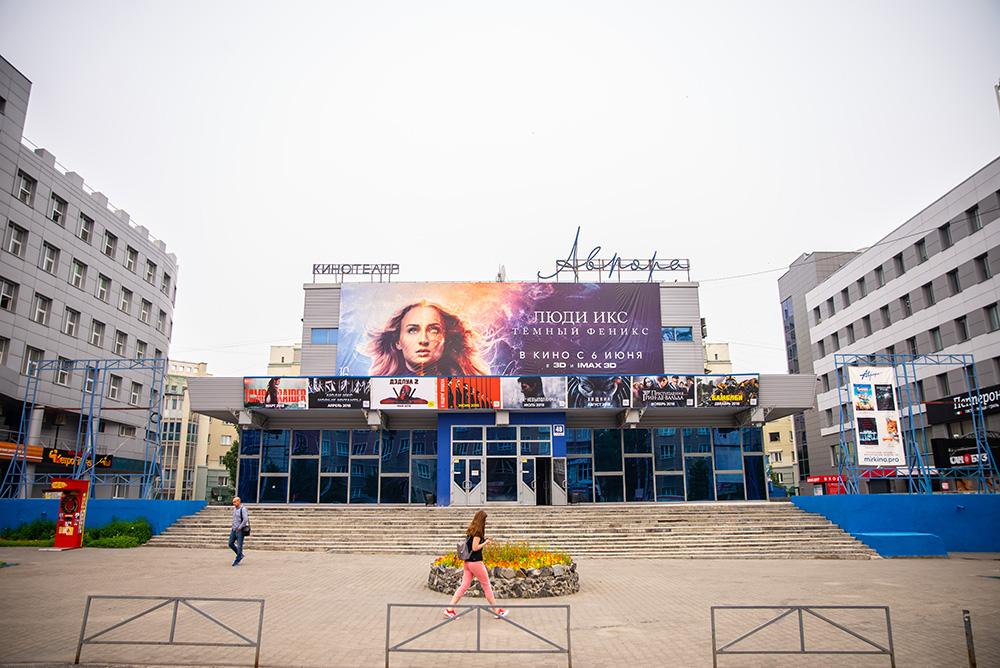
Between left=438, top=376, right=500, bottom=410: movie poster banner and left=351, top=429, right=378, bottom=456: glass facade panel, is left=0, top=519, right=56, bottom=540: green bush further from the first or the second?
left=438, top=376, right=500, bottom=410: movie poster banner

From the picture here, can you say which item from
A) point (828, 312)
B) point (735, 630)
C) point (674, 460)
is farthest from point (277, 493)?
point (828, 312)

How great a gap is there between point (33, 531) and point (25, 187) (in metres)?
20.1

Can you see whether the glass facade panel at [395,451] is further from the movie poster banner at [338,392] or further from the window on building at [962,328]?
the window on building at [962,328]

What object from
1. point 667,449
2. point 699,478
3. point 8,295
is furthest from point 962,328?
point 8,295

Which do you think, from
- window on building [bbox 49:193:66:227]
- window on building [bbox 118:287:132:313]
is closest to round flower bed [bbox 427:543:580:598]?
window on building [bbox 49:193:66:227]

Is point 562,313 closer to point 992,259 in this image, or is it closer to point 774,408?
point 774,408

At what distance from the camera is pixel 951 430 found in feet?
123

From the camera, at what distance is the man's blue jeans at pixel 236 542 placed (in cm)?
1773

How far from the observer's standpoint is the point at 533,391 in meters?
29.0

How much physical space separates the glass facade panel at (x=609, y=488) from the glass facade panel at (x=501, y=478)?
413cm

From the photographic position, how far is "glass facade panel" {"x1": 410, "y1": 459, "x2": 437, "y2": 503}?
30797 millimetres

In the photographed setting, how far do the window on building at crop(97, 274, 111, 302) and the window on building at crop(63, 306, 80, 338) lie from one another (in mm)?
2358

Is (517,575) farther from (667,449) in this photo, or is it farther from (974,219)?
(974,219)

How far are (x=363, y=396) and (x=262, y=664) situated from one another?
21073mm
